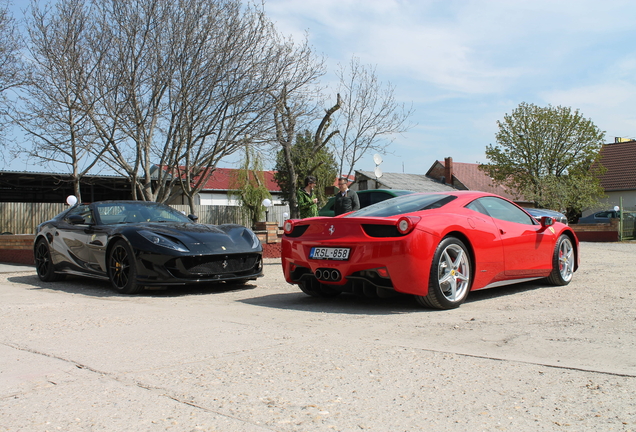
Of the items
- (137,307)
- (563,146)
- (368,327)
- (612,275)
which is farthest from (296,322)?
(563,146)

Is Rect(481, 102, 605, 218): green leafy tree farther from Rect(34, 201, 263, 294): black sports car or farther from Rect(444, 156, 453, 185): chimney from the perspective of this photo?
Rect(34, 201, 263, 294): black sports car

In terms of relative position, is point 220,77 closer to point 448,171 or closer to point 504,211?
point 504,211

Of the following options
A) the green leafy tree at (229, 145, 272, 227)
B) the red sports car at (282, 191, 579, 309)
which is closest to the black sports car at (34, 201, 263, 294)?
the red sports car at (282, 191, 579, 309)

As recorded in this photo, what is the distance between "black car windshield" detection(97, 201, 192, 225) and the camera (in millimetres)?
8180

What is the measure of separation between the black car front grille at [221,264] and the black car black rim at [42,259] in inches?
132

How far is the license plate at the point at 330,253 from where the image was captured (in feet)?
17.8

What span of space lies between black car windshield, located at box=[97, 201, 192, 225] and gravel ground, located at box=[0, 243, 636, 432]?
241 cm

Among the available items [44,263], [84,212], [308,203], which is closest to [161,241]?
[84,212]

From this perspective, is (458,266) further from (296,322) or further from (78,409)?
(78,409)

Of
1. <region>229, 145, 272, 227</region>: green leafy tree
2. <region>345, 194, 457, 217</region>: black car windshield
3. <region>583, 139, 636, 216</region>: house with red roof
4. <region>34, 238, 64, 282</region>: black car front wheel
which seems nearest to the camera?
<region>345, 194, 457, 217</region>: black car windshield

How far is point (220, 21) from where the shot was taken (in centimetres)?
1514

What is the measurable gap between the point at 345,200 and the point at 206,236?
253 cm

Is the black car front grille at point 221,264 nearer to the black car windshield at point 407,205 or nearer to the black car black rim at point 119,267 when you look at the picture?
the black car black rim at point 119,267

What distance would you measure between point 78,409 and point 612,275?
7536 mm
